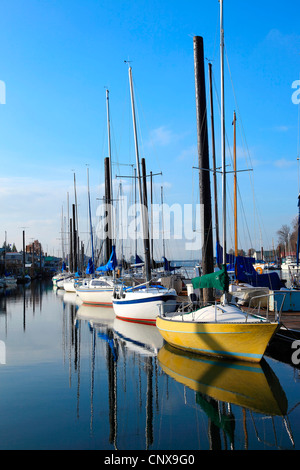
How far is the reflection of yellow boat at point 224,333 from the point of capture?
36.6 feet

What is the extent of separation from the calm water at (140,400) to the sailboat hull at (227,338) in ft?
1.09

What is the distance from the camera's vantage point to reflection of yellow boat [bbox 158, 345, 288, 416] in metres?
8.99

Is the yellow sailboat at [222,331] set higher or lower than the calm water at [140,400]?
higher

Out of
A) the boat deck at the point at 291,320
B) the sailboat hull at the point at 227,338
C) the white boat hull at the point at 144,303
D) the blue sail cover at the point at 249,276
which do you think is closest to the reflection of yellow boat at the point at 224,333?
the sailboat hull at the point at 227,338

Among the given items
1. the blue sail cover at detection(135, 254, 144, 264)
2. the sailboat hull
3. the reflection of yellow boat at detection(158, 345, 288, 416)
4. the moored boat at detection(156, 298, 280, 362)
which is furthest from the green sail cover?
the blue sail cover at detection(135, 254, 144, 264)

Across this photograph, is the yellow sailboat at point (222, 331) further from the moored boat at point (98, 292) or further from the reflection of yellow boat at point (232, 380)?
the moored boat at point (98, 292)

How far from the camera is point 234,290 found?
64.1 ft

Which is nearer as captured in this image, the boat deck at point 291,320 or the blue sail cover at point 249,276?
the boat deck at point 291,320

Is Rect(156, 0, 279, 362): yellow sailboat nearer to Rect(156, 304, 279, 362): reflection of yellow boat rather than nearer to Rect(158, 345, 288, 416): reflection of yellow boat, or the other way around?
Rect(156, 304, 279, 362): reflection of yellow boat

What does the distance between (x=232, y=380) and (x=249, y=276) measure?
10187 millimetres

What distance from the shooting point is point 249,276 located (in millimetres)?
20094

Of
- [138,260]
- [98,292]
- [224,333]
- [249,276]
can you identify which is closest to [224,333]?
[224,333]
